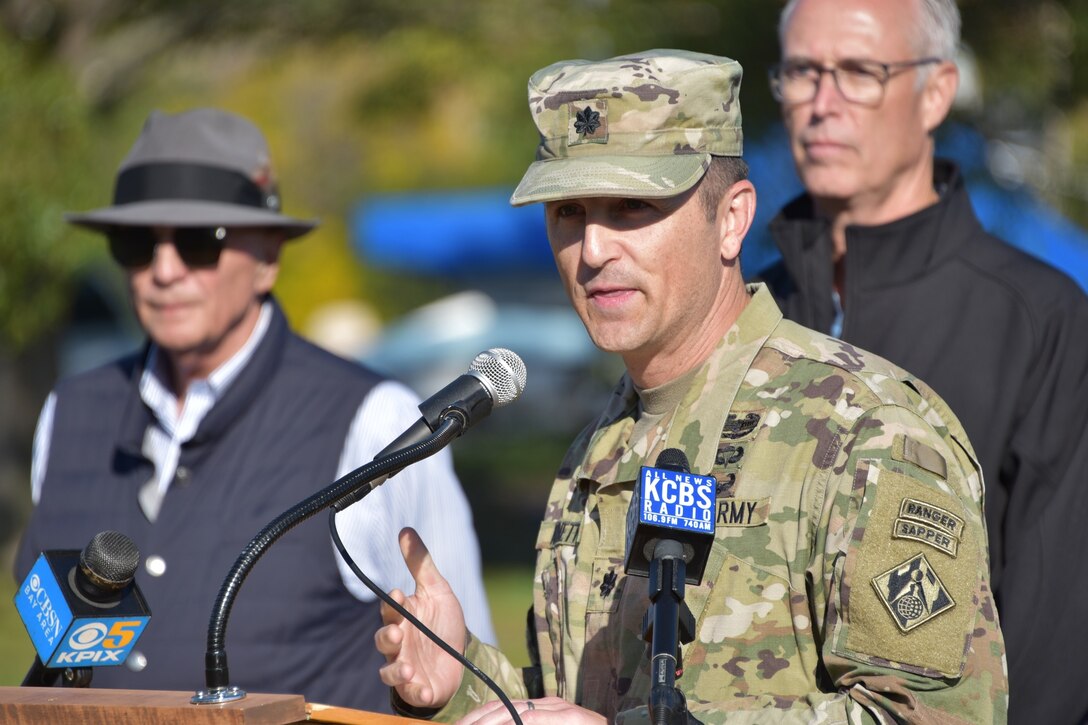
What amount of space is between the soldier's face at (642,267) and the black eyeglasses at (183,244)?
5.40ft

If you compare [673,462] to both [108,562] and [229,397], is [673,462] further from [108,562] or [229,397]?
[229,397]

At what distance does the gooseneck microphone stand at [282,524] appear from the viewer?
1.93 metres

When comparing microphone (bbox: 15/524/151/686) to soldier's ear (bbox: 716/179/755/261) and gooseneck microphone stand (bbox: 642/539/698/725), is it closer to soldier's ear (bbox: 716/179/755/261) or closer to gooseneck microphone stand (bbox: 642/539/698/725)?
gooseneck microphone stand (bbox: 642/539/698/725)

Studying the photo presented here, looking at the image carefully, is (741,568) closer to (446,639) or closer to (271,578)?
(446,639)

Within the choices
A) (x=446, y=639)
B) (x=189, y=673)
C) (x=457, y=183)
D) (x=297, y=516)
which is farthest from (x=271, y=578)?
(x=457, y=183)

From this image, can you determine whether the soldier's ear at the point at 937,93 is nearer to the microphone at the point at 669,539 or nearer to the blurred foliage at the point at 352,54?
the microphone at the point at 669,539

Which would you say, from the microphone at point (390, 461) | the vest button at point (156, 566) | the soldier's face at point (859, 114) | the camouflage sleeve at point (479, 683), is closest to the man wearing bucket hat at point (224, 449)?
the vest button at point (156, 566)

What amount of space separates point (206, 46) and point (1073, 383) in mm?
8209

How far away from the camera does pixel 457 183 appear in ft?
83.0

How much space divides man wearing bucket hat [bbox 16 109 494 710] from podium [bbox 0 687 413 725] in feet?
4.48

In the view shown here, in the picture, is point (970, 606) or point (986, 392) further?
point (986, 392)

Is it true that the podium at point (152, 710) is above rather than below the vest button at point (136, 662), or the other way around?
above

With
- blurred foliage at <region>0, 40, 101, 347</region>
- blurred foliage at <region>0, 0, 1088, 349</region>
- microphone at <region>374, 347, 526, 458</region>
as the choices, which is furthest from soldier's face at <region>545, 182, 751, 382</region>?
blurred foliage at <region>0, 40, 101, 347</region>

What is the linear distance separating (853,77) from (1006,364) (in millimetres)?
785
